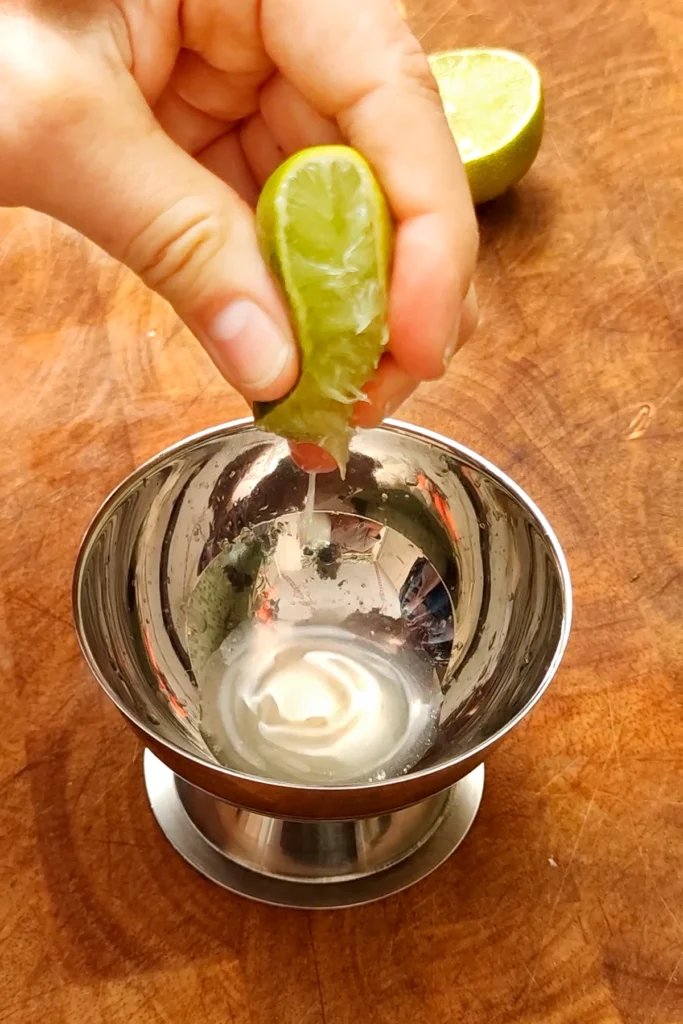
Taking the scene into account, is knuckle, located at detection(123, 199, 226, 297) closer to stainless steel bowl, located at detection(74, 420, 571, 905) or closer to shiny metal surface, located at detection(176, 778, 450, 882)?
stainless steel bowl, located at detection(74, 420, 571, 905)

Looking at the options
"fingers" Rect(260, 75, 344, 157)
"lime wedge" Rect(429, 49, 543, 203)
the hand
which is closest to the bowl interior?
the hand

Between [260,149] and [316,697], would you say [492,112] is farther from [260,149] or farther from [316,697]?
[316,697]

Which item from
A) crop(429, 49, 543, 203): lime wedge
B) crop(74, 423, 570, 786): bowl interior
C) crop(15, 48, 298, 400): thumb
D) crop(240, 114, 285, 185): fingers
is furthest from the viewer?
crop(429, 49, 543, 203): lime wedge

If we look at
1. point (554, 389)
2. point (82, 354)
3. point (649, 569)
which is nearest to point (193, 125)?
point (82, 354)

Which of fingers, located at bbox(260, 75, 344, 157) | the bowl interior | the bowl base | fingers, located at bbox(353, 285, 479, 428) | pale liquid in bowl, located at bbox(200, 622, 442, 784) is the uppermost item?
fingers, located at bbox(260, 75, 344, 157)

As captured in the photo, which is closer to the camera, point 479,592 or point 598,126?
point 479,592

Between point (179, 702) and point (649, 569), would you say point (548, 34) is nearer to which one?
point (649, 569)
